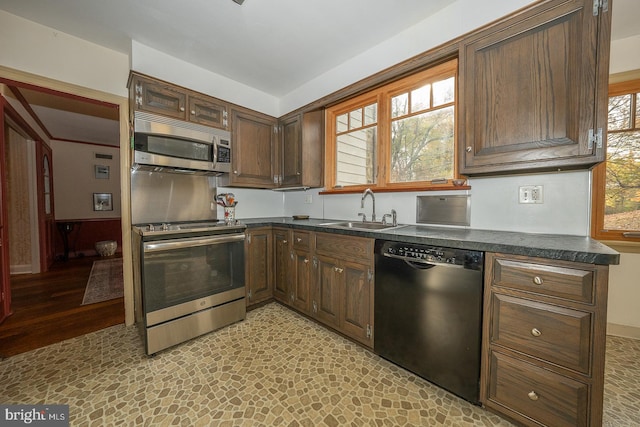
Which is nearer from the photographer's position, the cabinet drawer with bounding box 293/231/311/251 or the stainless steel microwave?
the stainless steel microwave

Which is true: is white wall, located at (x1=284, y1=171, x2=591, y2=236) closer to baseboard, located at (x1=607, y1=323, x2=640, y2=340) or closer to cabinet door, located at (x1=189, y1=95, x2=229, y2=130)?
baseboard, located at (x1=607, y1=323, x2=640, y2=340)

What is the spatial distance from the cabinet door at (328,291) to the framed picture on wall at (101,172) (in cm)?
611

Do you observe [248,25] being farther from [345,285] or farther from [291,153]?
[345,285]

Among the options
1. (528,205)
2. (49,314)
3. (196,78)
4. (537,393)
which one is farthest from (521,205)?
(49,314)

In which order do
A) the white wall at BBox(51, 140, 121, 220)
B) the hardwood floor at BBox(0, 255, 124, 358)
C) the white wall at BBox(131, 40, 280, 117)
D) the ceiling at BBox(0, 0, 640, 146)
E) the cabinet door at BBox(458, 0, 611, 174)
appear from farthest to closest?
1. the white wall at BBox(51, 140, 121, 220)
2. the white wall at BBox(131, 40, 280, 117)
3. the hardwood floor at BBox(0, 255, 124, 358)
4. the ceiling at BBox(0, 0, 640, 146)
5. the cabinet door at BBox(458, 0, 611, 174)

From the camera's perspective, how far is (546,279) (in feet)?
3.65

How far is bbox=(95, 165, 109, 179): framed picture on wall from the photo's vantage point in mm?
5418

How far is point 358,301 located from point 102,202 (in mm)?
6493

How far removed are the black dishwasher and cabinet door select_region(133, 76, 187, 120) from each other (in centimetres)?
221

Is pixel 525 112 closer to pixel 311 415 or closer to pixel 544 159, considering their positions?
pixel 544 159

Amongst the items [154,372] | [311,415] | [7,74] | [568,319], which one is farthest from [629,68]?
[7,74]

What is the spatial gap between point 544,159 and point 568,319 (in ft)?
2.73

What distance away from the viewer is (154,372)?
166cm

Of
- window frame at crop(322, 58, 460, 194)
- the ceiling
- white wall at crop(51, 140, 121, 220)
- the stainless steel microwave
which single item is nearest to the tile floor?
window frame at crop(322, 58, 460, 194)
